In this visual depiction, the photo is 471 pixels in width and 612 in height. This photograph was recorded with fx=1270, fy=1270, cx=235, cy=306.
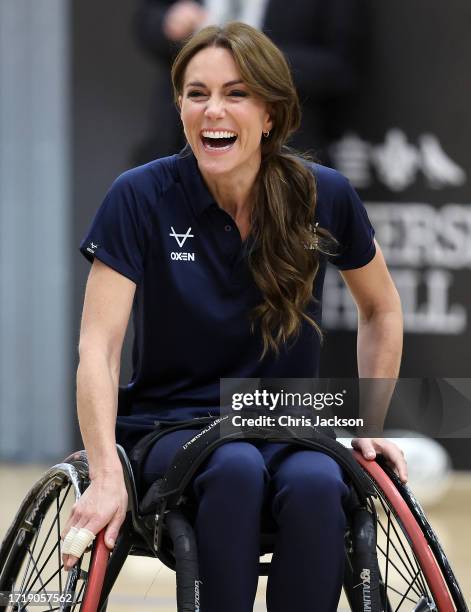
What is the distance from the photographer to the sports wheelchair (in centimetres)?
175

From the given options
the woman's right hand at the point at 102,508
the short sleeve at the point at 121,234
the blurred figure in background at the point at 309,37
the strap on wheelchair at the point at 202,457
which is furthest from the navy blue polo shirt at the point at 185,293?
the blurred figure in background at the point at 309,37

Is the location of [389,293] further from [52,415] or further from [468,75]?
[52,415]

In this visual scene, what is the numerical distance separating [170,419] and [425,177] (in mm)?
2252

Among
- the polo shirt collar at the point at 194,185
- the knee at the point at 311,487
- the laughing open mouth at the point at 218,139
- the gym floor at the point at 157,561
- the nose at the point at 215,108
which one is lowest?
the gym floor at the point at 157,561

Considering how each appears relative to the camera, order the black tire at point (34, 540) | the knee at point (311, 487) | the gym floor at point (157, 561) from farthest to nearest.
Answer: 1. the gym floor at point (157, 561)
2. the black tire at point (34, 540)
3. the knee at point (311, 487)

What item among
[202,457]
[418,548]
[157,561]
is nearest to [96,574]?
[202,457]

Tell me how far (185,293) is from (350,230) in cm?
31

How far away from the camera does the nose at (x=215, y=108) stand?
1963 mm

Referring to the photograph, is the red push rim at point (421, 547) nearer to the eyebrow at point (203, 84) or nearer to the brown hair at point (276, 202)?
the brown hair at point (276, 202)

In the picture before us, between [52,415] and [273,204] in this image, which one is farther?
[52,415]

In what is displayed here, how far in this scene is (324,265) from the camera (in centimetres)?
210

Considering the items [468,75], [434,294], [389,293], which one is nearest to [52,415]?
[434,294]

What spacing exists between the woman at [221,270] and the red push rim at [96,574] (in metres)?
0.08

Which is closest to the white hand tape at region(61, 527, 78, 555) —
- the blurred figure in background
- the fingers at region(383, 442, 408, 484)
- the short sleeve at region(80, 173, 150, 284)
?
the short sleeve at region(80, 173, 150, 284)
